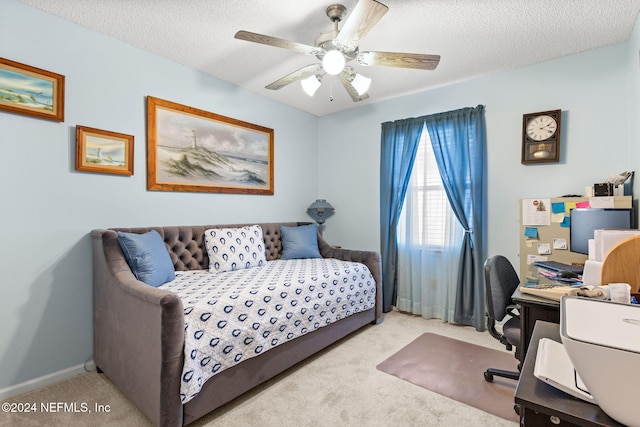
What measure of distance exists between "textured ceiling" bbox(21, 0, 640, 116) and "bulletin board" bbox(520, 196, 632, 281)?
1.29 m

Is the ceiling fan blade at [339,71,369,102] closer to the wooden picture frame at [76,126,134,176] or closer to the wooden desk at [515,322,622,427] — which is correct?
the wooden picture frame at [76,126,134,176]

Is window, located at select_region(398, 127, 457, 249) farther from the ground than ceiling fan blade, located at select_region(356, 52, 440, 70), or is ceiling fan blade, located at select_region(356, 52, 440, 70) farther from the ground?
ceiling fan blade, located at select_region(356, 52, 440, 70)

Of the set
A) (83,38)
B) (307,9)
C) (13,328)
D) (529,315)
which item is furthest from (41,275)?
(529,315)

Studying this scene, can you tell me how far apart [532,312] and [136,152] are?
305cm

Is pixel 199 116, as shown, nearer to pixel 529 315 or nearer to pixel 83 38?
pixel 83 38

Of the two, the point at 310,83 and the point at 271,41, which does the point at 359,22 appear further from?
the point at 310,83

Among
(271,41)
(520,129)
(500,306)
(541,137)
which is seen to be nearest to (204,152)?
(271,41)

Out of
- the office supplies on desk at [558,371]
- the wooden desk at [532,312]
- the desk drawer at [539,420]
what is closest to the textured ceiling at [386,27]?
the wooden desk at [532,312]

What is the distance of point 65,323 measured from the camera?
2.33 meters

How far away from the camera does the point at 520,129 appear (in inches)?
121

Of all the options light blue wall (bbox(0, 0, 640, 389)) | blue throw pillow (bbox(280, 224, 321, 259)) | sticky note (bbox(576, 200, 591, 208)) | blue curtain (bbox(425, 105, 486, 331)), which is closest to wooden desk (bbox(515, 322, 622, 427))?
sticky note (bbox(576, 200, 591, 208))

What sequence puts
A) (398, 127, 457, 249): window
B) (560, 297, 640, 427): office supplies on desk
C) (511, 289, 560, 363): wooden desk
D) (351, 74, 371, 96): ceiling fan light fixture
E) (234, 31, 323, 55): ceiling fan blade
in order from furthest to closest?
(398, 127, 457, 249): window, (351, 74, 371, 96): ceiling fan light fixture, (234, 31, 323, 55): ceiling fan blade, (511, 289, 560, 363): wooden desk, (560, 297, 640, 427): office supplies on desk

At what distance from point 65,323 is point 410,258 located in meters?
3.26

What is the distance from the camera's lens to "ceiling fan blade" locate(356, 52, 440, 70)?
2115 millimetres
